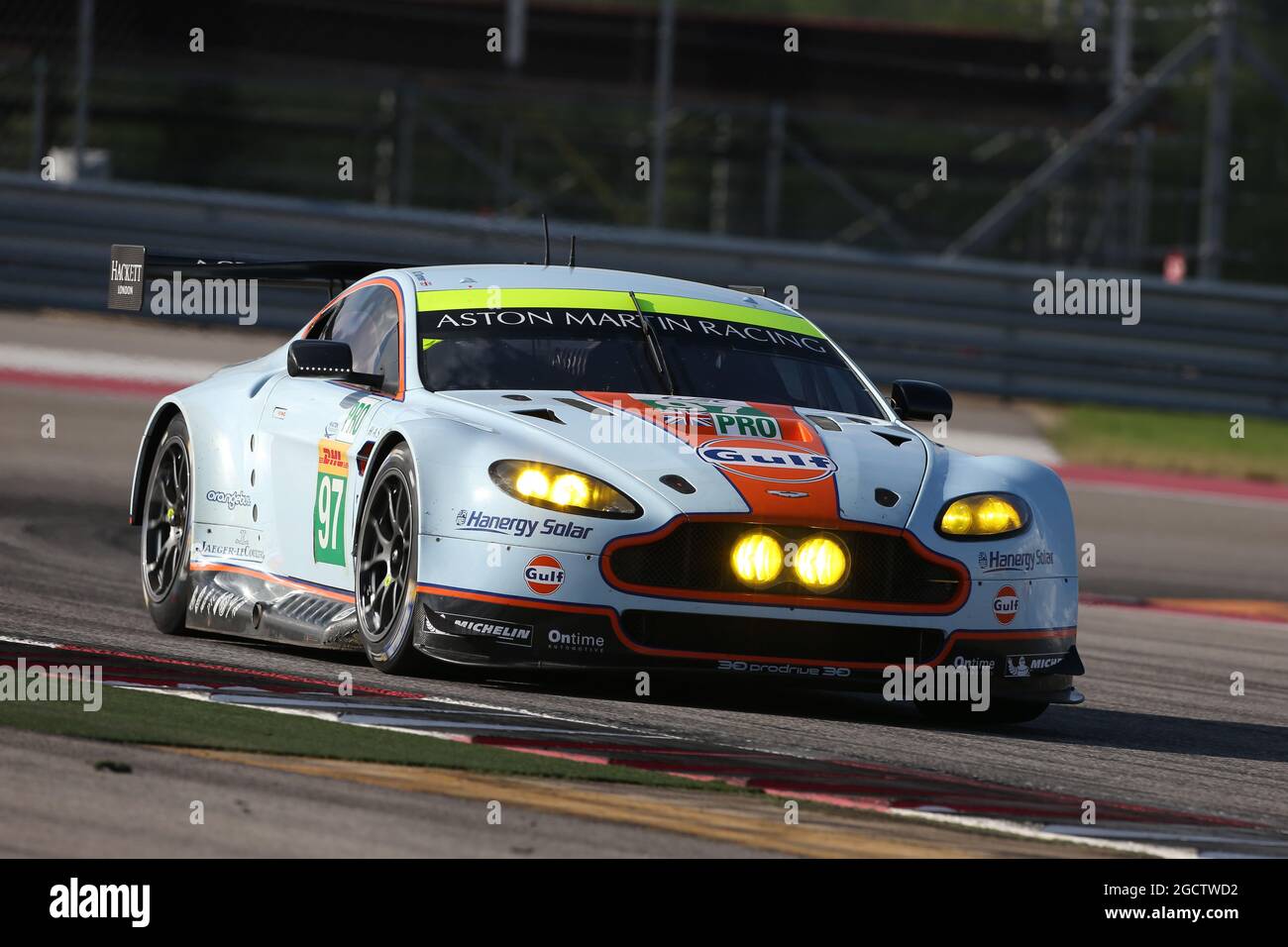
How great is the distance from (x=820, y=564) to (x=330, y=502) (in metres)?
1.80

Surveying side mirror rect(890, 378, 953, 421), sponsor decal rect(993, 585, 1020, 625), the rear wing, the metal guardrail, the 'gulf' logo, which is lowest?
sponsor decal rect(993, 585, 1020, 625)

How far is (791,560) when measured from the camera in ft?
21.6

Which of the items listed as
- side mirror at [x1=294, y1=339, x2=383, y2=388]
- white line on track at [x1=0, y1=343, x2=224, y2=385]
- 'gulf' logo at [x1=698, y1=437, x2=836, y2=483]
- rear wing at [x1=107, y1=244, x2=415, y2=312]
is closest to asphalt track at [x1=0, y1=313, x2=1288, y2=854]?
'gulf' logo at [x1=698, y1=437, x2=836, y2=483]

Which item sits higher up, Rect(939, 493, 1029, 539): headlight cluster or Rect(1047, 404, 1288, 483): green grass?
Rect(1047, 404, 1288, 483): green grass

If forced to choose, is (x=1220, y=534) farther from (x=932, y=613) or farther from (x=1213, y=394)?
(x=932, y=613)

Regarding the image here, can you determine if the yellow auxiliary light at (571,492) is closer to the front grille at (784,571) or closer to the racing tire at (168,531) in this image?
the front grille at (784,571)

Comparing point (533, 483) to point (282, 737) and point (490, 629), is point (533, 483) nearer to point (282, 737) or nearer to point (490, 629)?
point (490, 629)

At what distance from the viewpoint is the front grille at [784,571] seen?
21.4 feet

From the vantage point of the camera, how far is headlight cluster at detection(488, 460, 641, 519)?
6527 mm

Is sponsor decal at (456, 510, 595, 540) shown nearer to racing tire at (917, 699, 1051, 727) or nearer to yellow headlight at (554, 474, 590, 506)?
yellow headlight at (554, 474, 590, 506)

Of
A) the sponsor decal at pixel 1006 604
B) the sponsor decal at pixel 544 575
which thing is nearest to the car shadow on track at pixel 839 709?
the sponsor decal at pixel 544 575

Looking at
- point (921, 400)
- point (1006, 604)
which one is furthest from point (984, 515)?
point (921, 400)

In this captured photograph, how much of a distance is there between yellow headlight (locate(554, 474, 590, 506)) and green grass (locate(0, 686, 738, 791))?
3.68 ft
